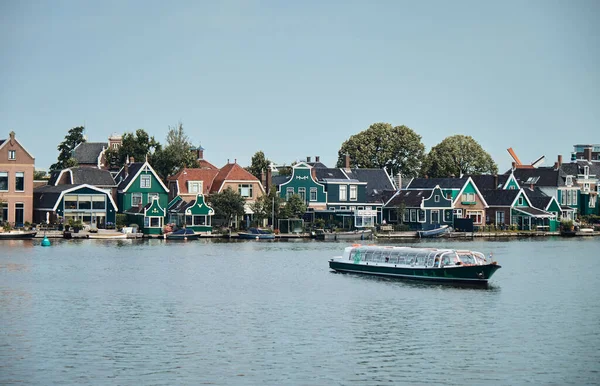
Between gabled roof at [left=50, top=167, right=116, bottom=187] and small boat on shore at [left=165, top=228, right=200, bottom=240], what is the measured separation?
42.4ft

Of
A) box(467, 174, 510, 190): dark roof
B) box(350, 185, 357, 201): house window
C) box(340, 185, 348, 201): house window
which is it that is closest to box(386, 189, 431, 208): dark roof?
box(350, 185, 357, 201): house window

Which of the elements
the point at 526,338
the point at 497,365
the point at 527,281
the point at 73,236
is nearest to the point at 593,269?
the point at 527,281

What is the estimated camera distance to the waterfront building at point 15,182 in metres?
103

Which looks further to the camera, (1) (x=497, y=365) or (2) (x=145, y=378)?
(1) (x=497, y=365)

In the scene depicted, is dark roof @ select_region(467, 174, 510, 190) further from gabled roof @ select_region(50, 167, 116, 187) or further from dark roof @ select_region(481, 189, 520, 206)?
gabled roof @ select_region(50, 167, 116, 187)

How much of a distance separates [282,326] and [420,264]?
801 inches

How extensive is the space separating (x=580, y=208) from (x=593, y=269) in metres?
72.2

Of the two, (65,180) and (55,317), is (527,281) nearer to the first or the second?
(55,317)

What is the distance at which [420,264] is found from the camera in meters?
62.4

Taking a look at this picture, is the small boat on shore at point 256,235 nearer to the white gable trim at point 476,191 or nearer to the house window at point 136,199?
the house window at point 136,199

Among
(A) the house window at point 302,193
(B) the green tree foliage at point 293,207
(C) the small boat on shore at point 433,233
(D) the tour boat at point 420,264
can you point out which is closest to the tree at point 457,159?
(C) the small boat on shore at point 433,233

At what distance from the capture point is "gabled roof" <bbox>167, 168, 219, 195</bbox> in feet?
367

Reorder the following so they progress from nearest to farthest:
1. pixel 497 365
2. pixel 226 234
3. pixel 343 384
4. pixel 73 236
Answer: pixel 343 384, pixel 497 365, pixel 73 236, pixel 226 234

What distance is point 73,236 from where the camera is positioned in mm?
98625
